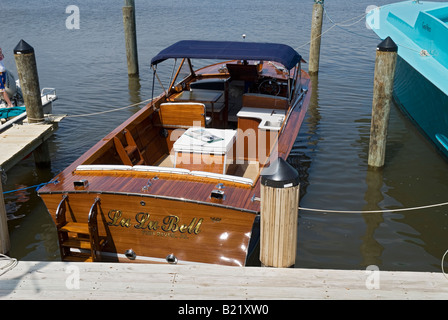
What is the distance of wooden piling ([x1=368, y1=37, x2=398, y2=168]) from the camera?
8.14 m

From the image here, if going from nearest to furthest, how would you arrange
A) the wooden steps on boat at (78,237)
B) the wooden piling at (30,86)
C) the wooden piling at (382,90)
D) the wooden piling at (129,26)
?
the wooden steps on boat at (78,237) → the wooden piling at (382,90) → the wooden piling at (30,86) → the wooden piling at (129,26)

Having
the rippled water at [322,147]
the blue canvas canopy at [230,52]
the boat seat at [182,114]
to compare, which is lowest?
the rippled water at [322,147]

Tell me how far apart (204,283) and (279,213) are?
988 mm

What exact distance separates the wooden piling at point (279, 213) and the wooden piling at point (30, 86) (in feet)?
18.8

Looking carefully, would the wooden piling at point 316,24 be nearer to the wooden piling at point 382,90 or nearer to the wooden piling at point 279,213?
the wooden piling at point 382,90

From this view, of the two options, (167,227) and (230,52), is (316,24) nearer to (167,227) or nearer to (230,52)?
(230,52)

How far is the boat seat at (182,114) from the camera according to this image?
820cm

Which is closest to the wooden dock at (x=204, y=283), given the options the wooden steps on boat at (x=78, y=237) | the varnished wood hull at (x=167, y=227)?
the varnished wood hull at (x=167, y=227)

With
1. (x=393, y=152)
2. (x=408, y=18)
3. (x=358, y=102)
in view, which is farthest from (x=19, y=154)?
(x=408, y=18)

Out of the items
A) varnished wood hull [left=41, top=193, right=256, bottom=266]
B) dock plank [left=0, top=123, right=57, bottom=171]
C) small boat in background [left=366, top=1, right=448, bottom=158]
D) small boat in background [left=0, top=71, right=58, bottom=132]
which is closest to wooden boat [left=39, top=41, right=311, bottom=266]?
varnished wood hull [left=41, top=193, right=256, bottom=266]

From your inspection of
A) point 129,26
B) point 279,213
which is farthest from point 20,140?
point 129,26

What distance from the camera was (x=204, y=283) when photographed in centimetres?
461

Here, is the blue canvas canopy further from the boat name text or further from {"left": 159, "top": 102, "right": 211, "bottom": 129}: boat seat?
the boat name text
